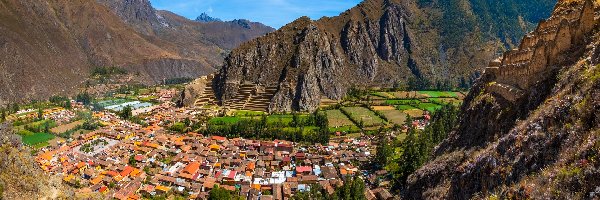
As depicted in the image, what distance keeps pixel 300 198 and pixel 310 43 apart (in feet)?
343

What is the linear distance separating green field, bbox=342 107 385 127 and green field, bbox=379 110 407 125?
8.69 ft

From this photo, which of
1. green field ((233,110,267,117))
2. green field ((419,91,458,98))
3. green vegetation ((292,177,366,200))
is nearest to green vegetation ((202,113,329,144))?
green field ((233,110,267,117))

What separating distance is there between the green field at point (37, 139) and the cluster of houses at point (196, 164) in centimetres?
579

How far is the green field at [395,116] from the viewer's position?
4172 inches

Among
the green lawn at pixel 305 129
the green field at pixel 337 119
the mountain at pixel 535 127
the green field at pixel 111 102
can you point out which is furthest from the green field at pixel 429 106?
the green field at pixel 111 102

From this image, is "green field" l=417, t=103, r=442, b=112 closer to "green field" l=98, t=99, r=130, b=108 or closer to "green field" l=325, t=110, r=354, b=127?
"green field" l=325, t=110, r=354, b=127

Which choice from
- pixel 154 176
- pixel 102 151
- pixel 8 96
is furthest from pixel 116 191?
pixel 8 96

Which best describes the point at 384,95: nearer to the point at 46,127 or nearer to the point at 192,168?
the point at 192,168

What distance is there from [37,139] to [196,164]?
43.9m

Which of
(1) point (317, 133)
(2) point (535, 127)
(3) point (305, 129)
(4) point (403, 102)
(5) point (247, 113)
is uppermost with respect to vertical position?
(2) point (535, 127)

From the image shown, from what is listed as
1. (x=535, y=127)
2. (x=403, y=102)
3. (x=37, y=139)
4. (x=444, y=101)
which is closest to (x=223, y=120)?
(x=37, y=139)

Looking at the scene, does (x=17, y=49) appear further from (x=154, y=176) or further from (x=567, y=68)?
(x=567, y=68)

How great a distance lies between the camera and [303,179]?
61.0 meters

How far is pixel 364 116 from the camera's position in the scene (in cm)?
11119
